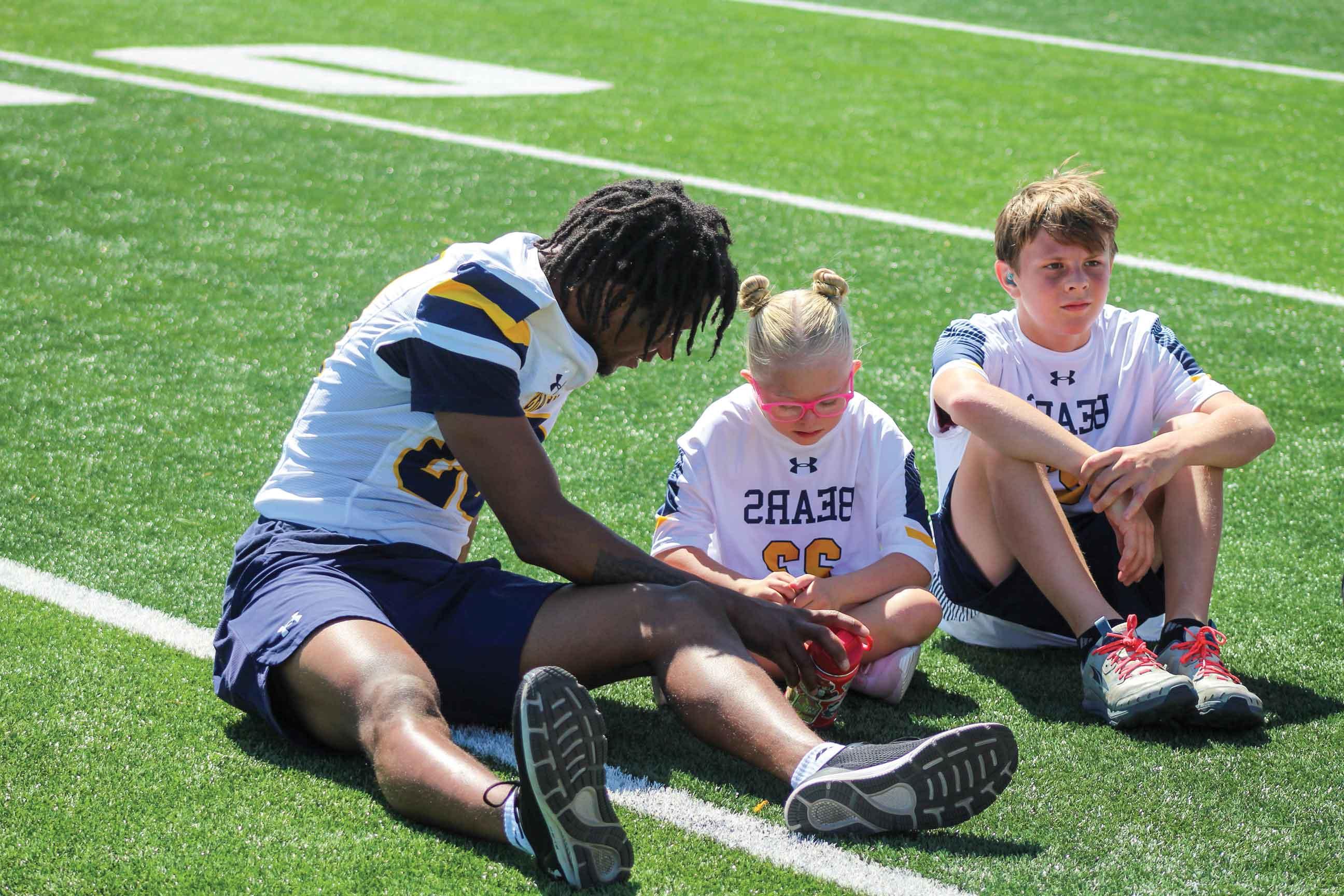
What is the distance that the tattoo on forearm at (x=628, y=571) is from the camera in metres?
2.91

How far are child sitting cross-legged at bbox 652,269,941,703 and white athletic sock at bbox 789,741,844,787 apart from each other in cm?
63

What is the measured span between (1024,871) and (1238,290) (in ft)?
15.6

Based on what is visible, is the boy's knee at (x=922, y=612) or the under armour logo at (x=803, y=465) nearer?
the boy's knee at (x=922, y=612)

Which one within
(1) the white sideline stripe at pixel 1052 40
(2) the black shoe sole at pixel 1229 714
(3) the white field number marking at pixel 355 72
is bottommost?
(2) the black shoe sole at pixel 1229 714

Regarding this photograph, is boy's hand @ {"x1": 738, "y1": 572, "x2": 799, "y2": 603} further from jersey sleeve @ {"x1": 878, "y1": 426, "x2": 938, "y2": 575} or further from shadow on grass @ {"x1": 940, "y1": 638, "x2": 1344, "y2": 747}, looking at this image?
shadow on grass @ {"x1": 940, "y1": 638, "x2": 1344, "y2": 747}

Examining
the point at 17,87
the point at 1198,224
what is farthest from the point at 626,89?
the point at 1198,224

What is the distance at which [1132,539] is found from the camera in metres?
3.26

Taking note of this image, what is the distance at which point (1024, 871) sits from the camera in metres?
2.51

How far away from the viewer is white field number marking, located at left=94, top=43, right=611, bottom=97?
35.7ft

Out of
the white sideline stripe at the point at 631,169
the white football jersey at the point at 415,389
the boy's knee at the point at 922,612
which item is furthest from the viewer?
the white sideline stripe at the point at 631,169

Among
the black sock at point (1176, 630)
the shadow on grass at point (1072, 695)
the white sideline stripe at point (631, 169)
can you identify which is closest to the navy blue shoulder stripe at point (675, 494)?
the shadow on grass at point (1072, 695)

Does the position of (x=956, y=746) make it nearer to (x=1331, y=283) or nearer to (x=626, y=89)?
(x=1331, y=283)

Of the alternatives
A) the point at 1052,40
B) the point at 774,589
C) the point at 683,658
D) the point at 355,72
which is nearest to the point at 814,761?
the point at 683,658

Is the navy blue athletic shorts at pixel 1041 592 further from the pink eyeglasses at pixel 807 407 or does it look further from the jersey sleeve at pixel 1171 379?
the pink eyeglasses at pixel 807 407
